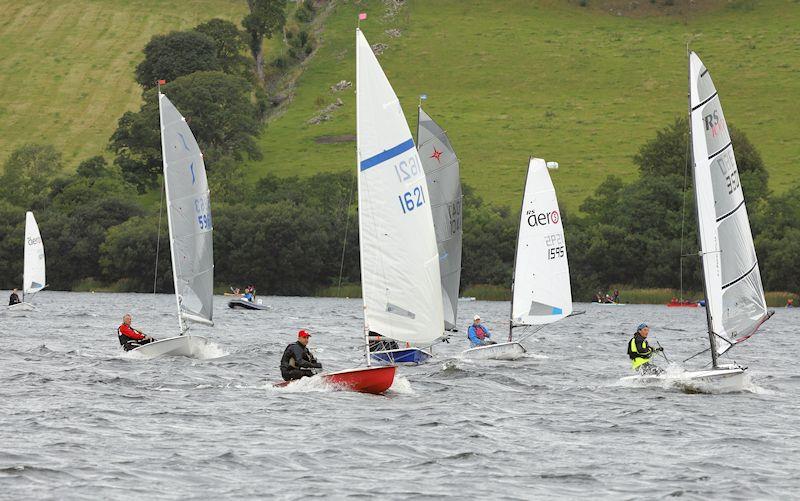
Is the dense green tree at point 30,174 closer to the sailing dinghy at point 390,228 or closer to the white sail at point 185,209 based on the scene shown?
the white sail at point 185,209

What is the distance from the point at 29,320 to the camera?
2566 inches

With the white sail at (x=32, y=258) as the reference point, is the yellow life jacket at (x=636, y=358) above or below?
below

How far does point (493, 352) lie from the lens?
1704 inches

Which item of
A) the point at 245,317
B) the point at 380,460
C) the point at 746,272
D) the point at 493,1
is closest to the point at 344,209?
the point at 245,317

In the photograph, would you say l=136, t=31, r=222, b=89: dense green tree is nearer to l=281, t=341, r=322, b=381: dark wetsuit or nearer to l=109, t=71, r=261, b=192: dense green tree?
l=109, t=71, r=261, b=192: dense green tree

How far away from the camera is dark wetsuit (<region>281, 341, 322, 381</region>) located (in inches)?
1267

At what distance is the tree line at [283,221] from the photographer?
110438mm

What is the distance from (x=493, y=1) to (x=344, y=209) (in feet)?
244

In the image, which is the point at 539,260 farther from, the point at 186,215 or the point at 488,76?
the point at 488,76

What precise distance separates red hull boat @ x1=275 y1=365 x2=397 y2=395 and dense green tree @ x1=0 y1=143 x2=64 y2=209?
340 ft

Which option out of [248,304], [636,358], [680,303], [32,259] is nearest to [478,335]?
[636,358]

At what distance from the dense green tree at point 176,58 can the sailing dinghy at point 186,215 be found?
111526 millimetres

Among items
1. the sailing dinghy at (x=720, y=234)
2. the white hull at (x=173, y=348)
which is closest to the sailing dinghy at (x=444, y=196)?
the white hull at (x=173, y=348)

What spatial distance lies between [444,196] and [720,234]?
12.5 meters
